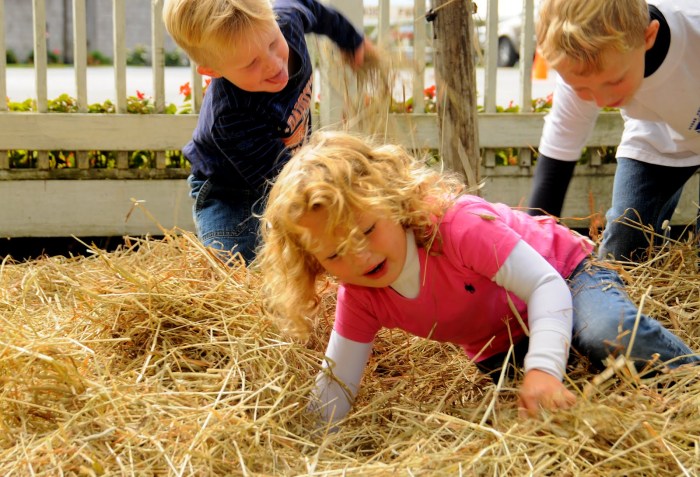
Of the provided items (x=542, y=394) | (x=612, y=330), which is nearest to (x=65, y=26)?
(x=612, y=330)

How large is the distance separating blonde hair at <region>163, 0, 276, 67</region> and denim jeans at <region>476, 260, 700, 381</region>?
52.0 inches

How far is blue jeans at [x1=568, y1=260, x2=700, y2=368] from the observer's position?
2.15 meters

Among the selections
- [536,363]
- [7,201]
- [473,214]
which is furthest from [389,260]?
[7,201]

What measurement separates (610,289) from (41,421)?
144 centimetres

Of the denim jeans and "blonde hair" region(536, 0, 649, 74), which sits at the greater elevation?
"blonde hair" region(536, 0, 649, 74)

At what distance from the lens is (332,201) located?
6.51 ft

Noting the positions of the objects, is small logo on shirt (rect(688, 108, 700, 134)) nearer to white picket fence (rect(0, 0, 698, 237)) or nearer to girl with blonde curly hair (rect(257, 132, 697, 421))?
girl with blonde curly hair (rect(257, 132, 697, 421))

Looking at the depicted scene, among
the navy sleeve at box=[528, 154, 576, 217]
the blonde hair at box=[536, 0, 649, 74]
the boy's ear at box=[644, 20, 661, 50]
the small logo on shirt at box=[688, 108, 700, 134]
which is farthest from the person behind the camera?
the navy sleeve at box=[528, 154, 576, 217]

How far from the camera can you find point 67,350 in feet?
7.45

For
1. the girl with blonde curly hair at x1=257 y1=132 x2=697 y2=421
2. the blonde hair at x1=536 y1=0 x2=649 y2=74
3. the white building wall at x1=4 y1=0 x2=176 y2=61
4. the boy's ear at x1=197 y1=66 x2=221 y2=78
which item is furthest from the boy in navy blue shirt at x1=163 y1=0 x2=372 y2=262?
the white building wall at x1=4 y1=0 x2=176 y2=61

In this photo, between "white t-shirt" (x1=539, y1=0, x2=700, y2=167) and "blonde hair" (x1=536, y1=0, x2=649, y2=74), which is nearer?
"blonde hair" (x1=536, y1=0, x2=649, y2=74)

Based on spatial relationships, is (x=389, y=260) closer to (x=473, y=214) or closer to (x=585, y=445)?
(x=473, y=214)

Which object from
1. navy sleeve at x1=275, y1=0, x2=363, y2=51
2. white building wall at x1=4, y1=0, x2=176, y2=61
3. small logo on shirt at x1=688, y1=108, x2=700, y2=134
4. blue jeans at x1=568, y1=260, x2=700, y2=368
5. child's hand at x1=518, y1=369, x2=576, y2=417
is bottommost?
child's hand at x1=518, y1=369, x2=576, y2=417

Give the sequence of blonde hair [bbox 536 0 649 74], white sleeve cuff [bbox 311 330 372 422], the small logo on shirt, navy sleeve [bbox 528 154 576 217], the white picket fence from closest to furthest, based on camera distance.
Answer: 1. white sleeve cuff [bbox 311 330 372 422]
2. blonde hair [bbox 536 0 649 74]
3. the small logo on shirt
4. navy sleeve [bbox 528 154 576 217]
5. the white picket fence
